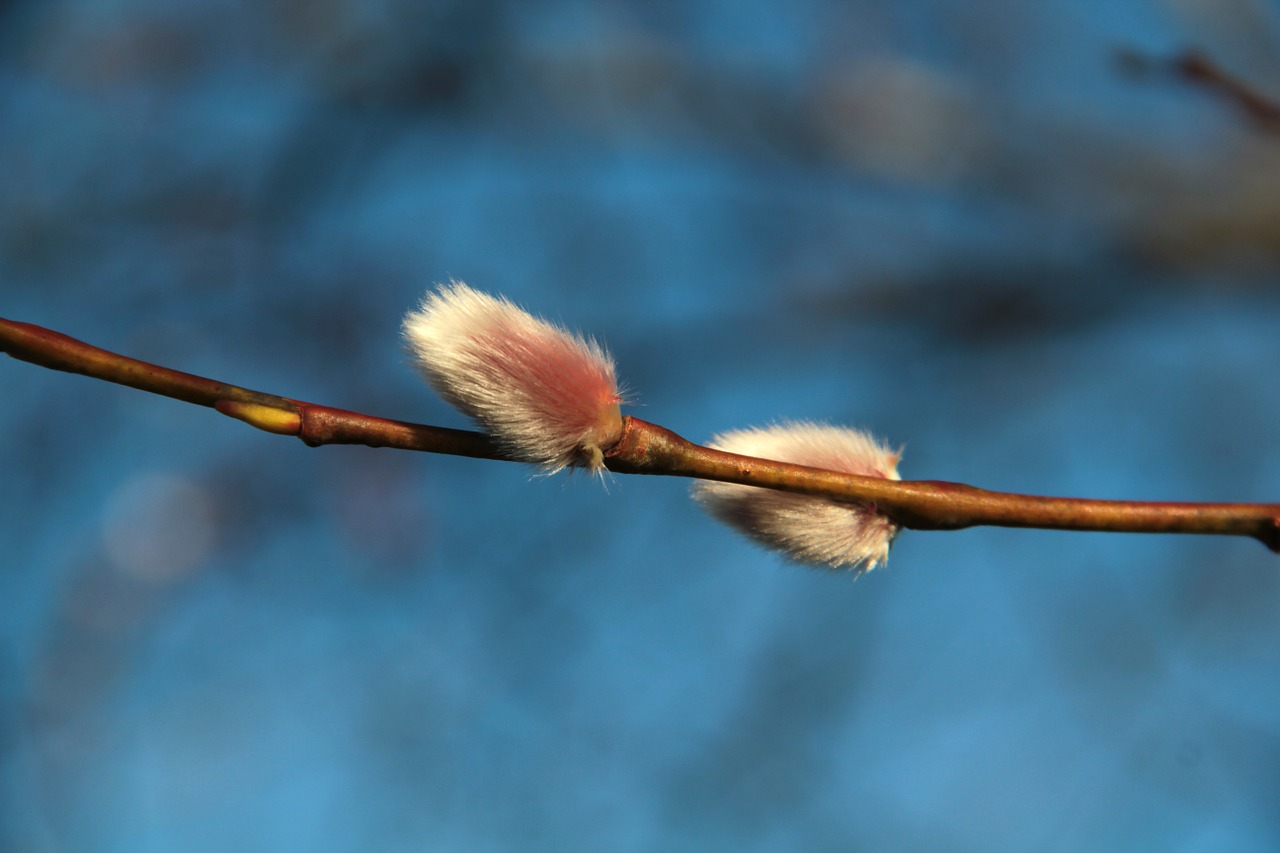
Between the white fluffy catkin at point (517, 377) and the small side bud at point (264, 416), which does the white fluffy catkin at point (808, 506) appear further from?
the small side bud at point (264, 416)

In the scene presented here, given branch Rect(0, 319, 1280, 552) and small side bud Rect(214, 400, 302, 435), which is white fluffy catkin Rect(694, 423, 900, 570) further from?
small side bud Rect(214, 400, 302, 435)

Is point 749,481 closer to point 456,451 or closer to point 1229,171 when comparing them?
point 456,451

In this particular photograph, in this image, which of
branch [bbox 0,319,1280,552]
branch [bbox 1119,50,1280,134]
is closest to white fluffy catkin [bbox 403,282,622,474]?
branch [bbox 0,319,1280,552]

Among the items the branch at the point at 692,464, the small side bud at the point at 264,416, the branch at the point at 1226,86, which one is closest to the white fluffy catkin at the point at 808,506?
the branch at the point at 692,464

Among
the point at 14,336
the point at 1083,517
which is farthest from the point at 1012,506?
the point at 14,336

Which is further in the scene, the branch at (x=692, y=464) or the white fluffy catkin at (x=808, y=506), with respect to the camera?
the white fluffy catkin at (x=808, y=506)

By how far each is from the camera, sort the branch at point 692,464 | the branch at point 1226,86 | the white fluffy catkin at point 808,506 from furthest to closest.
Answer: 1. the branch at point 1226,86
2. the white fluffy catkin at point 808,506
3. the branch at point 692,464

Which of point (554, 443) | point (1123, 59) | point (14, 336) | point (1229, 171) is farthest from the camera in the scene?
point (1229, 171)

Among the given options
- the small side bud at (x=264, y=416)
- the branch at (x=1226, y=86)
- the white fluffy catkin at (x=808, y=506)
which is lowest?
the small side bud at (x=264, y=416)
